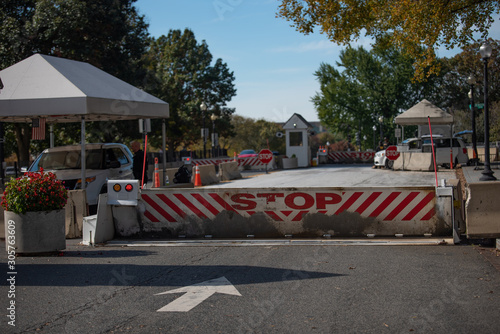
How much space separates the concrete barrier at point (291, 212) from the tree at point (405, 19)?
8.60 metres

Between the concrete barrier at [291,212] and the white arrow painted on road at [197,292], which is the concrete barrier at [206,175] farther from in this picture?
the white arrow painted on road at [197,292]

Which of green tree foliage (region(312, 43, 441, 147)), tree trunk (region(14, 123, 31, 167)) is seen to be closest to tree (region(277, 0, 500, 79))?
tree trunk (region(14, 123, 31, 167))

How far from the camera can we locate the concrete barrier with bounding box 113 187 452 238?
410 inches

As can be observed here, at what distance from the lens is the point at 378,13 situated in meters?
20.0

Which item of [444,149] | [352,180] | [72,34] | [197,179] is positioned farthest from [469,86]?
[72,34]

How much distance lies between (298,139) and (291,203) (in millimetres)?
36646

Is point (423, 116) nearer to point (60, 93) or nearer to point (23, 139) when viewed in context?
point (60, 93)

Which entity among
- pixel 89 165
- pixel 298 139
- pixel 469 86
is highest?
pixel 469 86

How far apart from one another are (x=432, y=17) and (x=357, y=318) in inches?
551

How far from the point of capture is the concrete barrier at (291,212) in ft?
34.2

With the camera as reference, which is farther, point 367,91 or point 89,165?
point 367,91

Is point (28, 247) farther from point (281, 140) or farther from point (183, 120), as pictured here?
point (281, 140)

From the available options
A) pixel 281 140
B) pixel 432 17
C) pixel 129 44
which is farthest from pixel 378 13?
pixel 281 140

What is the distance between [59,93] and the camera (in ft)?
41.2
